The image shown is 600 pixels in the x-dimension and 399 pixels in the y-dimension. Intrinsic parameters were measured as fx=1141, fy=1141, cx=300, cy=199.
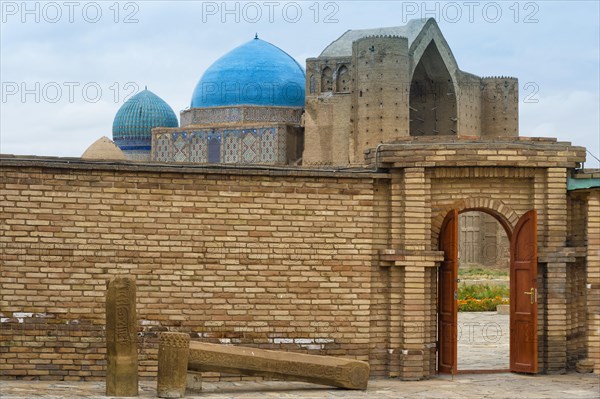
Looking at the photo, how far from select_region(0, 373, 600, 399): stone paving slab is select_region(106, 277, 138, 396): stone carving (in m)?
0.19

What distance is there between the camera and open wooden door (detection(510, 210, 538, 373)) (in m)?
11.5

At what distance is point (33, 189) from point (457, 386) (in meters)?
4.42

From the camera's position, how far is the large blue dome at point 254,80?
46719mm

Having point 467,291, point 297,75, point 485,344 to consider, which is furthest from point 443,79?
point 485,344

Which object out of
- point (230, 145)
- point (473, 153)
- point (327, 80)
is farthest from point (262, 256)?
point (230, 145)

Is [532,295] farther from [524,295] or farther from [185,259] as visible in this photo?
[185,259]

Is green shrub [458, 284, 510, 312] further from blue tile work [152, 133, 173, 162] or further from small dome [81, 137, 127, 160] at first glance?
blue tile work [152, 133, 173, 162]

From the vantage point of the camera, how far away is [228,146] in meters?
46.2

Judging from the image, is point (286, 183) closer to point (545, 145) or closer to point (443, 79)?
point (545, 145)

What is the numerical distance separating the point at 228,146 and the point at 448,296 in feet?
115

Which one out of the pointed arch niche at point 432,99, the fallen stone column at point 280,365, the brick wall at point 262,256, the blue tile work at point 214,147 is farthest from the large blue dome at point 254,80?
the fallen stone column at point 280,365

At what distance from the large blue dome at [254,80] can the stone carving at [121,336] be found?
37195 millimetres

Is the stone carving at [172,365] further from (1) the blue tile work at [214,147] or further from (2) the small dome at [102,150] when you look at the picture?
(1) the blue tile work at [214,147]

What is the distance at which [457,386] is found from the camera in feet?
35.7
